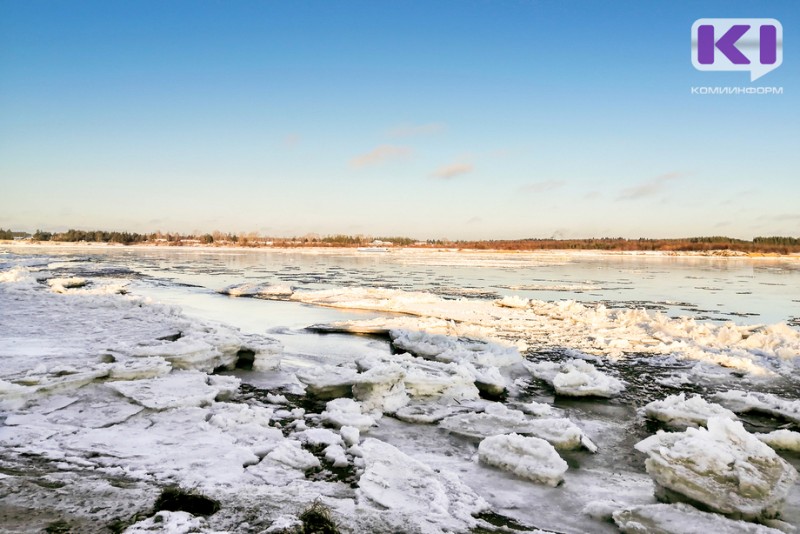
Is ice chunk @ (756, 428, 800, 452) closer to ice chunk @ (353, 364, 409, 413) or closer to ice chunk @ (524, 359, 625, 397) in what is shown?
ice chunk @ (524, 359, 625, 397)

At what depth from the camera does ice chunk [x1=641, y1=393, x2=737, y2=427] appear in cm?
511

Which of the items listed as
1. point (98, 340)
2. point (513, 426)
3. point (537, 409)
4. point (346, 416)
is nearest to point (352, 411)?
point (346, 416)

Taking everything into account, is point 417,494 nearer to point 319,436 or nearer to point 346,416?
point 319,436

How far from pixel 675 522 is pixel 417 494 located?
1.72 metres

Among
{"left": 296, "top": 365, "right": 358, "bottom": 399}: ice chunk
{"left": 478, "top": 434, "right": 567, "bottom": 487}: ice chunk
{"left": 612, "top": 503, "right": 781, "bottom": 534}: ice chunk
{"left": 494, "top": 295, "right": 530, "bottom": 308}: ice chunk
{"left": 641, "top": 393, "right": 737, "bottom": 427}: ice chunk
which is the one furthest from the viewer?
{"left": 494, "top": 295, "right": 530, "bottom": 308}: ice chunk

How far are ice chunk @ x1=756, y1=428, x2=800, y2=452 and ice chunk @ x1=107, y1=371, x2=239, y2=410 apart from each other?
5590mm

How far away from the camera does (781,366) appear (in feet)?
24.5

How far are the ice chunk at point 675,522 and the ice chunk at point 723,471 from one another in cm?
19

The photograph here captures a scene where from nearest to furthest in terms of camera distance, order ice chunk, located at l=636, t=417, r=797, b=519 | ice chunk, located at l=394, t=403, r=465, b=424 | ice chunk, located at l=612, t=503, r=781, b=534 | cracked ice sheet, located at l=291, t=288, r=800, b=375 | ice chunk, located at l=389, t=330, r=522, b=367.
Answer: ice chunk, located at l=612, t=503, r=781, b=534 < ice chunk, located at l=636, t=417, r=797, b=519 < ice chunk, located at l=394, t=403, r=465, b=424 < ice chunk, located at l=389, t=330, r=522, b=367 < cracked ice sheet, located at l=291, t=288, r=800, b=375

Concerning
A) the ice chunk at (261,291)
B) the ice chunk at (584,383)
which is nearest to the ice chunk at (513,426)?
the ice chunk at (584,383)

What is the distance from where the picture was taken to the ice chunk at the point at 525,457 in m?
3.90

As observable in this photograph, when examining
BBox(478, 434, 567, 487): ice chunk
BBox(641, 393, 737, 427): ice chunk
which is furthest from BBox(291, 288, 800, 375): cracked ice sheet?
BBox(478, 434, 567, 487): ice chunk

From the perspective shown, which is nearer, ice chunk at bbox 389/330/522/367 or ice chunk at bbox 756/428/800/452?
ice chunk at bbox 756/428/800/452

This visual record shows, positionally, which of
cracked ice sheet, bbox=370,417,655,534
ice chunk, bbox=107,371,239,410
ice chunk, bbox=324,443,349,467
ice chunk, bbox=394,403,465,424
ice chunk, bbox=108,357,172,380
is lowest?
cracked ice sheet, bbox=370,417,655,534
